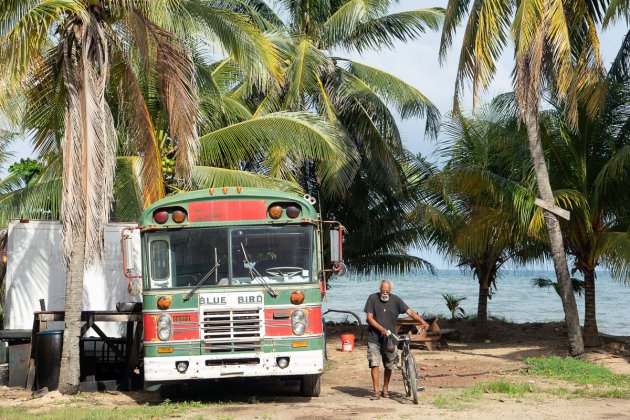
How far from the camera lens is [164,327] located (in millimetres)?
11734

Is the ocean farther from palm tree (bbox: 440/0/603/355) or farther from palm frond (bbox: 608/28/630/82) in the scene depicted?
palm tree (bbox: 440/0/603/355)

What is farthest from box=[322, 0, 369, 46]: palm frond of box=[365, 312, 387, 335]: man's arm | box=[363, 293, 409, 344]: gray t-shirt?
box=[365, 312, 387, 335]: man's arm

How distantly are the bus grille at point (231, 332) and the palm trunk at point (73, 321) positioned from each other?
250cm

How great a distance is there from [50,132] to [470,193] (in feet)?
26.7

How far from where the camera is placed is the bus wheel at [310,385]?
12.4 m

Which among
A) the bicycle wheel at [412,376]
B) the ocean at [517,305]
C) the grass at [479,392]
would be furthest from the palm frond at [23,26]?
the ocean at [517,305]

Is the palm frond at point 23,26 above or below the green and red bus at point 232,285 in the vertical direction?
above

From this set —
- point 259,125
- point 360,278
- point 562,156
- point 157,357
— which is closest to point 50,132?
point 259,125

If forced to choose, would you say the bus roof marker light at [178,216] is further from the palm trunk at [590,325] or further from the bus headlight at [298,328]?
the palm trunk at [590,325]

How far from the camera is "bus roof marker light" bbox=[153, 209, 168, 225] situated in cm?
1205

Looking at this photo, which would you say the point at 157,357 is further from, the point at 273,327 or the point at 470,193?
the point at 470,193

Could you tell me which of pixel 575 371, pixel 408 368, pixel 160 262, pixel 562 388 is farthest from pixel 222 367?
pixel 575 371

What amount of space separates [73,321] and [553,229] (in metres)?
8.39

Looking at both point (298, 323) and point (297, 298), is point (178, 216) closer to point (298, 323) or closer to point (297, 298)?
point (297, 298)
